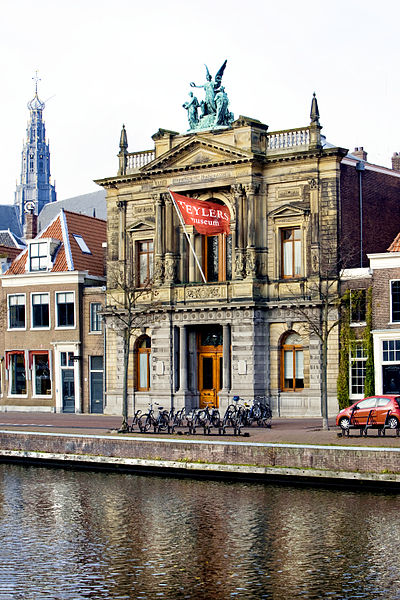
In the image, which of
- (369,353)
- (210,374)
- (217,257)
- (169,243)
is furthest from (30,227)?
(369,353)

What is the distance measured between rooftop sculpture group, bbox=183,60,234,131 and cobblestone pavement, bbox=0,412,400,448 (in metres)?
15.7

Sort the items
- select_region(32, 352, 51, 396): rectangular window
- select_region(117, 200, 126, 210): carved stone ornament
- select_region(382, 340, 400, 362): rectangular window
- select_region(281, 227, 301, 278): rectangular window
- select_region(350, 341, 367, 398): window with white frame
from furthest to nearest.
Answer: select_region(32, 352, 51, 396): rectangular window, select_region(117, 200, 126, 210): carved stone ornament, select_region(281, 227, 301, 278): rectangular window, select_region(350, 341, 367, 398): window with white frame, select_region(382, 340, 400, 362): rectangular window

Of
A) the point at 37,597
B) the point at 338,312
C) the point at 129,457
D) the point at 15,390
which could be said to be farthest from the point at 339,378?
the point at 37,597

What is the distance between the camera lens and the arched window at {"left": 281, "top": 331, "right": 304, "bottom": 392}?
50500mm

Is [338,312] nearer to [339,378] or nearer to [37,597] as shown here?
[339,378]

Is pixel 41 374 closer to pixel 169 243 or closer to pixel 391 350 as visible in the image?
pixel 169 243

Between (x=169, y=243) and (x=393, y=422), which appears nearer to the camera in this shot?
(x=393, y=422)

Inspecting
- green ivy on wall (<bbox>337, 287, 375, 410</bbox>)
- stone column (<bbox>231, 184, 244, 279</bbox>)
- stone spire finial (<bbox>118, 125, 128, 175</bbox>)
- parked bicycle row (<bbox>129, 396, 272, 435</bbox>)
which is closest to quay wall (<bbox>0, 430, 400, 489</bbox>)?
parked bicycle row (<bbox>129, 396, 272, 435</bbox>)

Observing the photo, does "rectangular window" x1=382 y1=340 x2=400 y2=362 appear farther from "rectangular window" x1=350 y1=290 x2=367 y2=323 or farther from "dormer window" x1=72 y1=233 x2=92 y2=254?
"dormer window" x1=72 y1=233 x2=92 y2=254

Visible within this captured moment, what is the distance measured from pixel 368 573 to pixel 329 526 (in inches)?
181

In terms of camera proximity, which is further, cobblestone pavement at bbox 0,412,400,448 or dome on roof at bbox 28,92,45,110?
dome on roof at bbox 28,92,45,110

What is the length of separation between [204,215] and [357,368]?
10.5 m

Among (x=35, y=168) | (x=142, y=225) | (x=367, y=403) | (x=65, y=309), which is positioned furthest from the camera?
(x=35, y=168)

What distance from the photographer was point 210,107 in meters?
54.2
